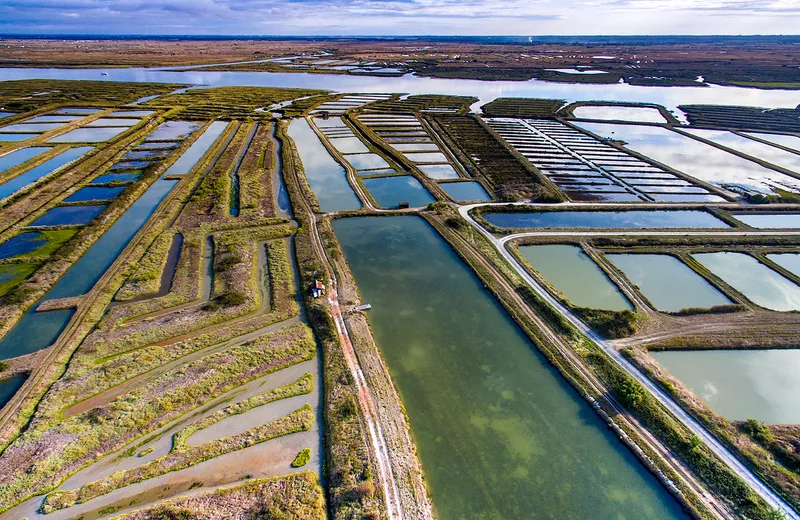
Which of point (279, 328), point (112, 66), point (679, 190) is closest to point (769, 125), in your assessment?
point (679, 190)

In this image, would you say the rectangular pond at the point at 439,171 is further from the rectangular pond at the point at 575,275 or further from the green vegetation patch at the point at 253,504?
the green vegetation patch at the point at 253,504

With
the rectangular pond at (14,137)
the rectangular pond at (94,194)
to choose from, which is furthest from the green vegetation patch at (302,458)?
the rectangular pond at (14,137)

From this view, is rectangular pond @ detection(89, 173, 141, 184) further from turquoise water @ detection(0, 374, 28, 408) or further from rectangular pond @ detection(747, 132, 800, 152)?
rectangular pond @ detection(747, 132, 800, 152)

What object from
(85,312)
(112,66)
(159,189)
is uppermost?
(112,66)

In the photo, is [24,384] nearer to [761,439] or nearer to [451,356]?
[451,356]

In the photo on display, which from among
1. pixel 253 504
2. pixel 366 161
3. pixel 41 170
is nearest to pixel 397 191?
pixel 366 161

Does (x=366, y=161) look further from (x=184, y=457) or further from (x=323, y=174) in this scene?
(x=184, y=457)

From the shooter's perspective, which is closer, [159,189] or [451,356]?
[451,356]
